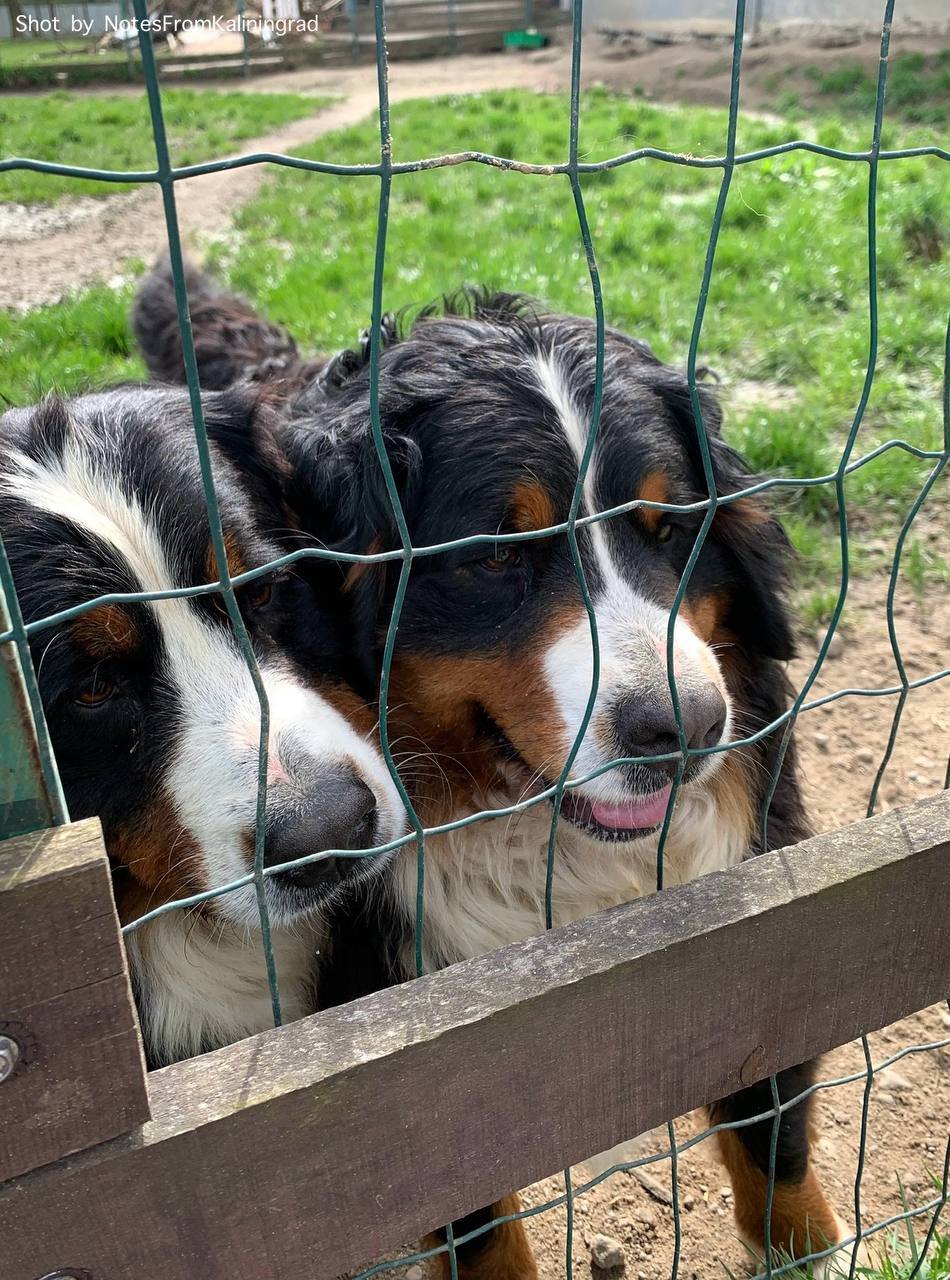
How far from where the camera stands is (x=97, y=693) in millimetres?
1808

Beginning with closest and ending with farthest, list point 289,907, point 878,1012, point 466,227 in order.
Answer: point 878,1012
point 289,907
point 466,227

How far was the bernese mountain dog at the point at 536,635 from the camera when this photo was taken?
6.48ft

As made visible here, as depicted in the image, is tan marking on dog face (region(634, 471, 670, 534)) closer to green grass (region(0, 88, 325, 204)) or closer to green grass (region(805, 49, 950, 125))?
green grass (region(0, 88, 325, 204))

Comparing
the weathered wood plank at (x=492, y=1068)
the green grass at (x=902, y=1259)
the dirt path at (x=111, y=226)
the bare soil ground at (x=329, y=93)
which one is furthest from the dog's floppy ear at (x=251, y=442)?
the dirt path at (x=111, y=226)

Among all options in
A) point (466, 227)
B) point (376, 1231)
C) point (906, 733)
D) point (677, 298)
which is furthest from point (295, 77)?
point (376, 1231)

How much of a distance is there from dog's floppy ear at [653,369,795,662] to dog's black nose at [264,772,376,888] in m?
0.92

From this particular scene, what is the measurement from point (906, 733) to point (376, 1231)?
2.61 m

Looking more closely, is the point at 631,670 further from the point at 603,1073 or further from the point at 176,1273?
the point at 176,1273

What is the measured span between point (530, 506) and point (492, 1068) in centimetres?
102

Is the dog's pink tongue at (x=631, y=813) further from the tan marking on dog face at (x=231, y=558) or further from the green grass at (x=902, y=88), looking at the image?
the green grass at (x=902, y=88)

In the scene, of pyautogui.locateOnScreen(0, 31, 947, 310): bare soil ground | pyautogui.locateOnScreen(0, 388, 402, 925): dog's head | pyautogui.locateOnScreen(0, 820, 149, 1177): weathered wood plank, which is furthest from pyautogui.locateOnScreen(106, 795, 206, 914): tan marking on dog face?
pyautogui.locateOnScreen(0, 31, 947, 310): bare soil ground

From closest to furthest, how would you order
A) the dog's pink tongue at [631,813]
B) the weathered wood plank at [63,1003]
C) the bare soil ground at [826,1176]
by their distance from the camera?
the weathered wood plank at [63,1003] → the dog's pink tongue at [631,813] → the bare soil ground at [826,1176]

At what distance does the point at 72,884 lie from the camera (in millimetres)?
1059

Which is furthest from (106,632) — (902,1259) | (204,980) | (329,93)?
(329,93)
